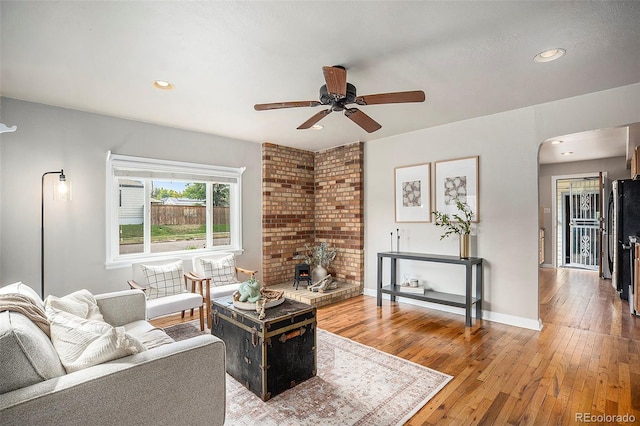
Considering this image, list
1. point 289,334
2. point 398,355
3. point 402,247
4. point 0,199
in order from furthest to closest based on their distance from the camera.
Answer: point 402,247 → point 0,199 → point 398,355 → point 289,334

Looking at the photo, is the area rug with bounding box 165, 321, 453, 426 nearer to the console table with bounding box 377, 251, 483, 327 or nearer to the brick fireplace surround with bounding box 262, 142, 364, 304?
the console table with bounding box 377, 251, 483, 327

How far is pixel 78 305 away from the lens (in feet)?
7.54

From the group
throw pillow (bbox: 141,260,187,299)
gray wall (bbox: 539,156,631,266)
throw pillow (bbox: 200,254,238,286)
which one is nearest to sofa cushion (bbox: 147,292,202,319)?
throw pillow (bbox: 141,260,187,299)

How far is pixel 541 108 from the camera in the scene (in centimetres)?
348

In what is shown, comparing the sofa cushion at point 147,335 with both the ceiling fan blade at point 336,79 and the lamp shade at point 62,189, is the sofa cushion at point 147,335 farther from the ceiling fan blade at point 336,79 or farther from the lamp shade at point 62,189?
the ceiling fan blade at point 336,79

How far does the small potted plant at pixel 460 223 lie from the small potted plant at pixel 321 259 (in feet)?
6.24

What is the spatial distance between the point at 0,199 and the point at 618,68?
5.81 meters

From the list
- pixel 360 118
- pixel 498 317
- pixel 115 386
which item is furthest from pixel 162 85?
pixel 498 317

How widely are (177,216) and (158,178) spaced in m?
0.61

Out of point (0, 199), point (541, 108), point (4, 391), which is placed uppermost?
point (541, 108)

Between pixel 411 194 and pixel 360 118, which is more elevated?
pixel 360 118

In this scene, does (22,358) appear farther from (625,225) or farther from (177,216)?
(625,225)

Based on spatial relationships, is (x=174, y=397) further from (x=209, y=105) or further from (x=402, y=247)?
(x=402, y=247)

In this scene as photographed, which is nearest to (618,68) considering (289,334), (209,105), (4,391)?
(289,334)
